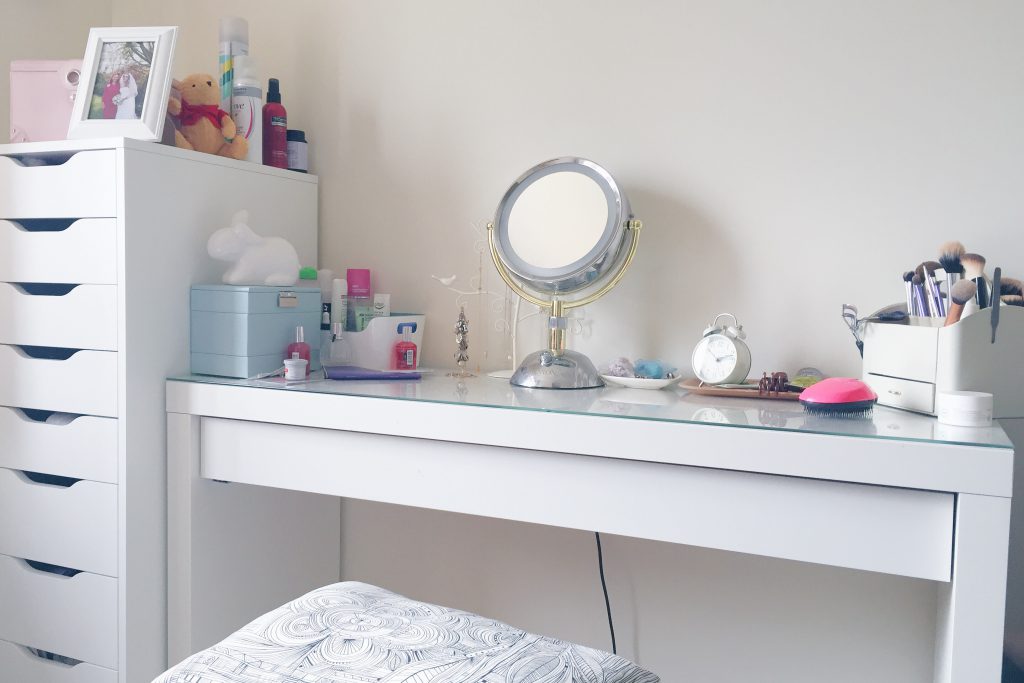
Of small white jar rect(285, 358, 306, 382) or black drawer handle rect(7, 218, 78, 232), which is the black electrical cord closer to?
small white jar rect(285, 358, 306, 382)

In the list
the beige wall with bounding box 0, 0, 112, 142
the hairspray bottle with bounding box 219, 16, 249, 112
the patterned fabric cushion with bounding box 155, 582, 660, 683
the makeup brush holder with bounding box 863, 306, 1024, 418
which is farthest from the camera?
the beige wall with bounding box 0, 0, 112, 142

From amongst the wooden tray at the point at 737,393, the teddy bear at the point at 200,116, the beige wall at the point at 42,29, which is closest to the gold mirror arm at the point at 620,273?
the wooden tray at the point at 737,393

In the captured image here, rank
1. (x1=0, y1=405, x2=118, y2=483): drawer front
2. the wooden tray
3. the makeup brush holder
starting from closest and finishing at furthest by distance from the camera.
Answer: the makeup brush holder
the wooden tray
(x1=0, y1=405, x2=118, y2=483): drawer front

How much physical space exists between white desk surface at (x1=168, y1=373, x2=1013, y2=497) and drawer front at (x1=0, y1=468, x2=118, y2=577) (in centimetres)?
20

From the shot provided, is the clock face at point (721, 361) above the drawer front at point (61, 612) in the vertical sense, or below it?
above

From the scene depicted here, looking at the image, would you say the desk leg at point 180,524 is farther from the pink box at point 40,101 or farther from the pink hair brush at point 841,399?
the pink hair brush at point 841,399

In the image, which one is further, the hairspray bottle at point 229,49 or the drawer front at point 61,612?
the hairspray bottle at point 229,49

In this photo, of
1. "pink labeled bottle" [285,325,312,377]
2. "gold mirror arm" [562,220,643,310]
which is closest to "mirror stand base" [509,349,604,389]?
"gold mirror arm" [562,220,643,310]

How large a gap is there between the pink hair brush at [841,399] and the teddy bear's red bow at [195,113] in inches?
44.0

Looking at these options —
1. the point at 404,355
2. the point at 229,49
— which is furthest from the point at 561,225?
the point at 229,49

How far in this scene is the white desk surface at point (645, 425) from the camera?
0.98 metres

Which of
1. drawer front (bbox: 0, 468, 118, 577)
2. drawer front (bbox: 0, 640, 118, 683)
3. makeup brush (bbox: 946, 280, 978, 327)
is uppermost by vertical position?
makeup brush (bbox: 946, 280, 978, 327)

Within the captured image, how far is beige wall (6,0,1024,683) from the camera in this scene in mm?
1387

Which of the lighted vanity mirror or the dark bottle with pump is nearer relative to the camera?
the lighted vanity mirror
